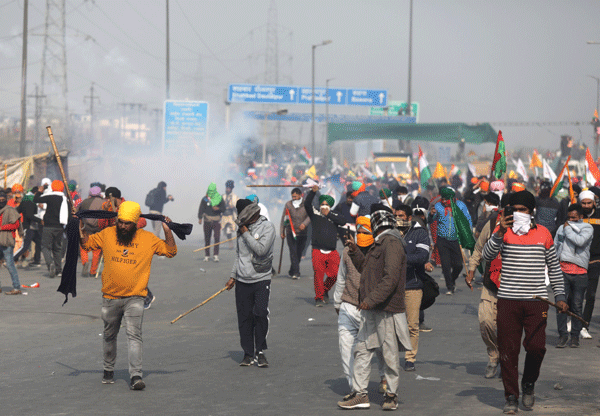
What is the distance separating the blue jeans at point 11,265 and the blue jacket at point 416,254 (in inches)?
302

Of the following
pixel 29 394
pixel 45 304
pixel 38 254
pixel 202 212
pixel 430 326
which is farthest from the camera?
pixel 202 212

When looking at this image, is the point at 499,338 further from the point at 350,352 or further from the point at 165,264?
the point at 165,264

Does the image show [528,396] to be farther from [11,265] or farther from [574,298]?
[11,265]

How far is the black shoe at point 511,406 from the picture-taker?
6.36 meters

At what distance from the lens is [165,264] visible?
1928 cm

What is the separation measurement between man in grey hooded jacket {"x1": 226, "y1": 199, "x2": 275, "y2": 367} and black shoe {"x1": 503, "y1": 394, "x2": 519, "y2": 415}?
268 centimetres

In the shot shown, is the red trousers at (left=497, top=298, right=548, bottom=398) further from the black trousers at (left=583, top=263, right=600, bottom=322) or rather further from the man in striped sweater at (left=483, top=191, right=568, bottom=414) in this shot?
the black trousers at (left=583, top=263, right=600, bottom=322)

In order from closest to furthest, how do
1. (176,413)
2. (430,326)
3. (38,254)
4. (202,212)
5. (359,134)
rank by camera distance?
(176,413) < (430,326) < (38,254) < (202,212) < (359,134)

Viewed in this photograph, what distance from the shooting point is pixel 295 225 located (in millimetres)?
15477

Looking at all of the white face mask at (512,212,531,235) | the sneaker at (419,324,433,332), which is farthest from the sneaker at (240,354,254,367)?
the white face mask at (512,212,531,235)

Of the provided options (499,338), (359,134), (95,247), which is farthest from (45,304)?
(359,134)

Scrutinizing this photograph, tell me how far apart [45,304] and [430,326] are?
579 centimetres

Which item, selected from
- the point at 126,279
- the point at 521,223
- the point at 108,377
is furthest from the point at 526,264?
the point at 108,377

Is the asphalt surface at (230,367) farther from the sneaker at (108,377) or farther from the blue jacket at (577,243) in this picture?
the blue jacket at (577,243)
